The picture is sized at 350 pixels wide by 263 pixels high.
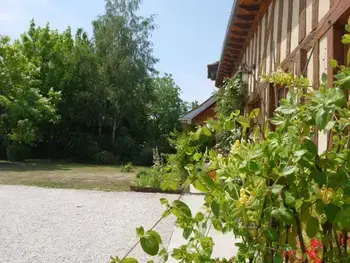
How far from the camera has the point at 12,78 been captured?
20.7 metres

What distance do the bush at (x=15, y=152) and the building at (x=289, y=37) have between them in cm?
1665

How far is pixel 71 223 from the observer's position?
244 inches

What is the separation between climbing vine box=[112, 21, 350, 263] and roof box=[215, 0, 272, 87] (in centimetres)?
501

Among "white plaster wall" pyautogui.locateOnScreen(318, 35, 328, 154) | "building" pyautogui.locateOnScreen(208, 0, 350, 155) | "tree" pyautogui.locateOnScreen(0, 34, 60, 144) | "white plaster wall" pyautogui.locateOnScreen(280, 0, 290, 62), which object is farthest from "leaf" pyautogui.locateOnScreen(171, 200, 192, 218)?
"tree" pyautogui.locateOnScreen(0, 34, 60, 144)

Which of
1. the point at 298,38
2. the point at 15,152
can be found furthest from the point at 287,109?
the point at 15,152

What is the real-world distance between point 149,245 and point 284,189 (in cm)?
47

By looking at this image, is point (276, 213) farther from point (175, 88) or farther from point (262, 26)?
point (175, 88)

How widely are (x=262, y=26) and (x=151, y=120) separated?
22.4 meters

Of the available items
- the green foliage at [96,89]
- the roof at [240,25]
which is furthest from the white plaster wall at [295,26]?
the green foliage at [96,89]

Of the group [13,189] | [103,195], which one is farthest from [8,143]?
[103,195]

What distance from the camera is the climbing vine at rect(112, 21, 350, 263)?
1.14 metres

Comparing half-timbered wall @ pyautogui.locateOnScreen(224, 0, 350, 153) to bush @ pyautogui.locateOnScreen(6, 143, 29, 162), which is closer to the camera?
half-timbered wall @ pyautogui.locateOnScreen(224, 0, 350, 153)

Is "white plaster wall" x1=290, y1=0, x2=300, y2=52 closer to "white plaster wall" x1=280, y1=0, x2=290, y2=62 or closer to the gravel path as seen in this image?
"white plaster wall" x1=280, y1=0, x2=290, y2=62

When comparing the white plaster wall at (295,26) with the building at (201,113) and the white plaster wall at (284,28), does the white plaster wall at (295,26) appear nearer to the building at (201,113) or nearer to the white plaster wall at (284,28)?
the white plaster wall at (284,28)
